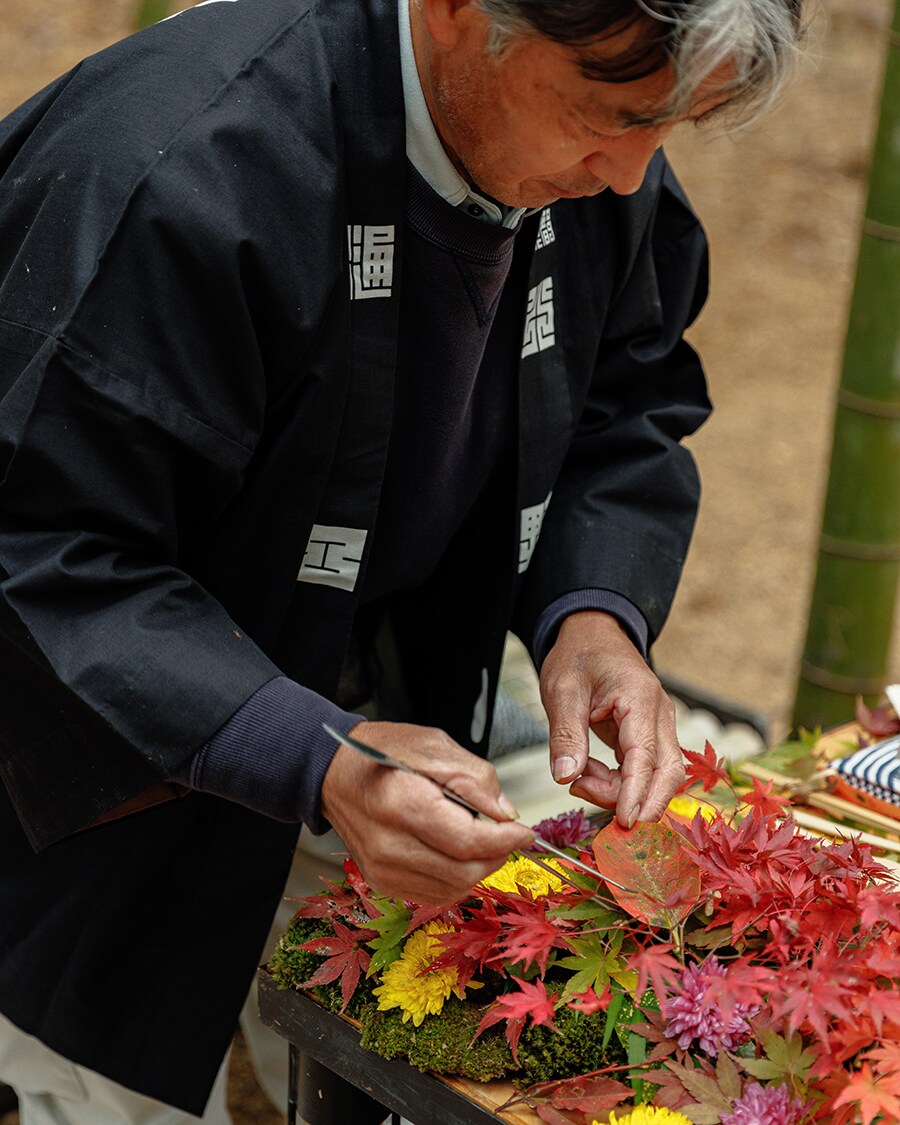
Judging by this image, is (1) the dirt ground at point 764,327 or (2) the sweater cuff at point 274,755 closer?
(2) the sweater cuff at point 274,755

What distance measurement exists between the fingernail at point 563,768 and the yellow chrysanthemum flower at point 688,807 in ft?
0.50

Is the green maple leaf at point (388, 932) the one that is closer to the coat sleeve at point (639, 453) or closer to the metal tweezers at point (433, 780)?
the metal tweezers at point (433, 780)

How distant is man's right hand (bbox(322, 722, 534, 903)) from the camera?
1108mm

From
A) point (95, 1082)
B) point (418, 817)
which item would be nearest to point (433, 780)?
point (418, 817)

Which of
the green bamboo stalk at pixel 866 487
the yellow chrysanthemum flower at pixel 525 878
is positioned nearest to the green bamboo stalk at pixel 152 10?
the green bamboo stalk at pixel 866 487

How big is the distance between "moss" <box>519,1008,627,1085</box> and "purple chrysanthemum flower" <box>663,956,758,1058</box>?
76 millimetres

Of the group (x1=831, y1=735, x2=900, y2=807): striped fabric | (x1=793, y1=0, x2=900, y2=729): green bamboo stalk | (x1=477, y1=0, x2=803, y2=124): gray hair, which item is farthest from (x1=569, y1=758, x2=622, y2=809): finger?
(x1=793, y1=0, x2=900, y2=729): green bamboo stalk

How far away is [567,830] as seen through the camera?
1484 mm

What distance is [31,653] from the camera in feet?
4.05

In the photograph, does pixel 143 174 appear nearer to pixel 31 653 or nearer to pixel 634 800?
pixel 31 653

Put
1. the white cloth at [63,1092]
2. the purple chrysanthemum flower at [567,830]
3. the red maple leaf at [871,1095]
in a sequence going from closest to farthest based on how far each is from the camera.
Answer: the red maple leaf at [871,1095] < the purple chrysanthemum flower at [567,830] < the white cloth at [63,1092]

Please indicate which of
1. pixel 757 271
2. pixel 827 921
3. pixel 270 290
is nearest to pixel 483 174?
pixel 270 290

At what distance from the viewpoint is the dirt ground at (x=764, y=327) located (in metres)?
4.83

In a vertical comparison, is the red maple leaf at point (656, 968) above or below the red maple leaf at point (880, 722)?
above
